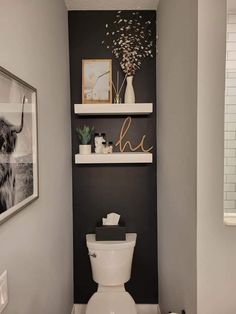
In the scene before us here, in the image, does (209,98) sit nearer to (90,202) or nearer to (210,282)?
→ (210,282)

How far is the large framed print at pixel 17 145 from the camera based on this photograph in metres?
1.00

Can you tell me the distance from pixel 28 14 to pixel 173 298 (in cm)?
177

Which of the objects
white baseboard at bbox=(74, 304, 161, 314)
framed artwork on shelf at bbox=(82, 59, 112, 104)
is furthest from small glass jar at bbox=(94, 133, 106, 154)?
white baseboard at bbox=(74, 304, 161, 314)

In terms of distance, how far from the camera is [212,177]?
4.09 feet

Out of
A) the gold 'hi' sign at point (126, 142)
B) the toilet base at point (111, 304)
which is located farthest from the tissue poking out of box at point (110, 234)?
the gold 'hi' sign at point (126, 142)

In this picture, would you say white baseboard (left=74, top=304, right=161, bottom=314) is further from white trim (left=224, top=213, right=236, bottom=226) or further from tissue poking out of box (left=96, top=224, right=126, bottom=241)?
white trim (left=224, top=213, right=236, bottom=226)

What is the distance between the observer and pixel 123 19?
7.52ft

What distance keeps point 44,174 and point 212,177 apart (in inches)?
35.5

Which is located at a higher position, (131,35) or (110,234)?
(131,35)

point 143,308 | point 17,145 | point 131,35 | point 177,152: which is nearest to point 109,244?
point 143,308

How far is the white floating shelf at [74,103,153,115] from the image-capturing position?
83.3 inches

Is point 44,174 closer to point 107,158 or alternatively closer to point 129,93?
point 107,158

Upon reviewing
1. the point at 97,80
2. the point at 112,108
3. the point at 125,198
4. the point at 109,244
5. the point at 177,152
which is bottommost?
the point at 109,244

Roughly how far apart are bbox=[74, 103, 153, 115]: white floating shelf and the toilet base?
135cm
